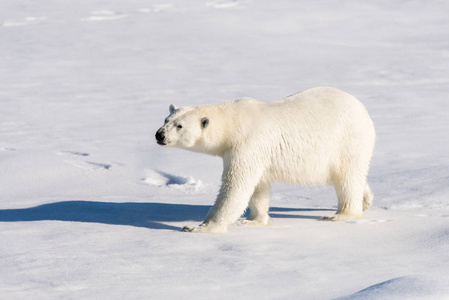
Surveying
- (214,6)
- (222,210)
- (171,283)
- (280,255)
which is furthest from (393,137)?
(214,6)

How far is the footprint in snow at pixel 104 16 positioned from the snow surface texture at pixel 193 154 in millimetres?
29

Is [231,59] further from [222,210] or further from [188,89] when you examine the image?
[222,210]

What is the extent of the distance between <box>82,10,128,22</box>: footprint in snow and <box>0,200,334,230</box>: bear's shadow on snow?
13296 mm

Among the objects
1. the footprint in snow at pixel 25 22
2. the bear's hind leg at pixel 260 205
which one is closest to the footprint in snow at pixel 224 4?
the footprint in snow at pixel 25 22

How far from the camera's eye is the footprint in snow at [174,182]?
24.7ft

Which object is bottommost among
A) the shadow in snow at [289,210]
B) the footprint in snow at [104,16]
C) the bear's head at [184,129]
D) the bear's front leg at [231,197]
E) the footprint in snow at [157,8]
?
the shadow in snow at [289,210]

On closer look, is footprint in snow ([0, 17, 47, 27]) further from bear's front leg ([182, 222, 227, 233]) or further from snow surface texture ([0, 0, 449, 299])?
bear's front leg ([182, 222, 227, 233])

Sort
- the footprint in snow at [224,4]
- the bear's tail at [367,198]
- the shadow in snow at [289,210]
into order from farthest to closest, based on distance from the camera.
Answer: the footprint in snow at [224,4]
the bear's tail at [367,198]
the shadow in snow at [289,210]

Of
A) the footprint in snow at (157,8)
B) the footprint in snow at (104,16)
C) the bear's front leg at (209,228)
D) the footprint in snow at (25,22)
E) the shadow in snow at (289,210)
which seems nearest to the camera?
the bear's front leg at (209,228)

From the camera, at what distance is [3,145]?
30.3ft

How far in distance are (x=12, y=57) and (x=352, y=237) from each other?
1193 cm

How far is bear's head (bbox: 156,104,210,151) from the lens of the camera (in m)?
5.67

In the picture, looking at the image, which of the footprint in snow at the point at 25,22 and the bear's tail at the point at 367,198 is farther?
the footprint in snow at the point at 25,22

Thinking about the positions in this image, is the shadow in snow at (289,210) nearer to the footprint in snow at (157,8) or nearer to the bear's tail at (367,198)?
the bear's tail at (367,198)
